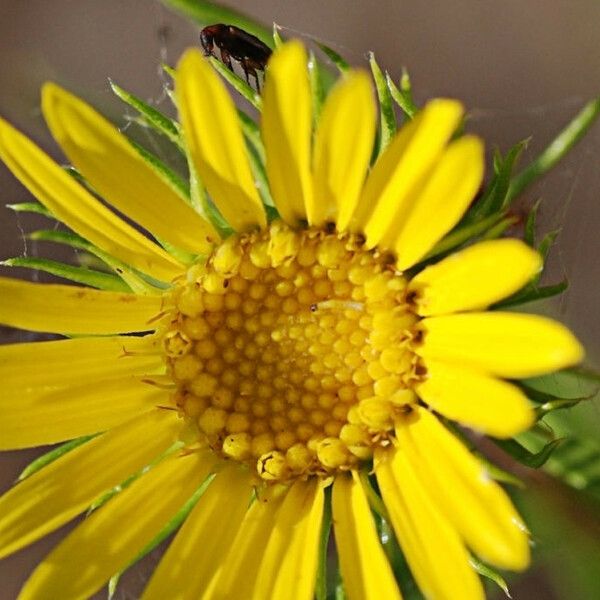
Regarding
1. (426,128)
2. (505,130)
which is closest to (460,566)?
(426,128)

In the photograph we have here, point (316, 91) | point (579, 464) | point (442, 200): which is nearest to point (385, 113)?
point (316, 91)

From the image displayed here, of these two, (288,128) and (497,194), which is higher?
(288,128)

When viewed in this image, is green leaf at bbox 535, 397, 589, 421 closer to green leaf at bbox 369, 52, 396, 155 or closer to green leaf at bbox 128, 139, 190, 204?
green leaf at bbox 369, 52, 396, 155

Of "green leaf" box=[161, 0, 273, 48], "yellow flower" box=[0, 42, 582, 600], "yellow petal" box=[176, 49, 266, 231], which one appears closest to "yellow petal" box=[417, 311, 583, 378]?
"yellow flower" box=[0, 42, 582, 600]

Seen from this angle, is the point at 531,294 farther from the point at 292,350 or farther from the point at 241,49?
the point at 241,49

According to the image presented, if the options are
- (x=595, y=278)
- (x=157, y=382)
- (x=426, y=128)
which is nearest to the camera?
(x=426, y=128)

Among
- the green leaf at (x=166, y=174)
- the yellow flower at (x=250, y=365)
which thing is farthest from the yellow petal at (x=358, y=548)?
the green leaf at (x=166, y=174)

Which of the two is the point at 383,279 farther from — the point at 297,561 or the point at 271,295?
the point at 297,561
